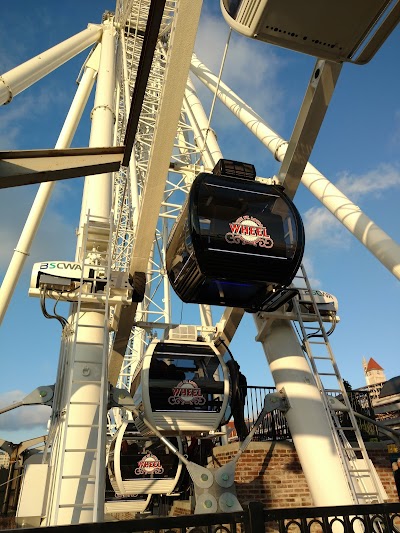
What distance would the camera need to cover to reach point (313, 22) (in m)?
3.00

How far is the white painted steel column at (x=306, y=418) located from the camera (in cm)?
642

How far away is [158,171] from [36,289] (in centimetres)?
275

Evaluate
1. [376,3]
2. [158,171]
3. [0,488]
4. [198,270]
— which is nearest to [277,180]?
[158,171]

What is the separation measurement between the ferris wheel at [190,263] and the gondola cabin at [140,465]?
2.04 m

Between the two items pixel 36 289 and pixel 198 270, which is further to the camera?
pixel 36 289

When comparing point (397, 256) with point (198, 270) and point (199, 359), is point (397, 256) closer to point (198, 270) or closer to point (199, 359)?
point (198, 270)

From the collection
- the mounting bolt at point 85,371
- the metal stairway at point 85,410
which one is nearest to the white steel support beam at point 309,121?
the metal stairway at point 85,410

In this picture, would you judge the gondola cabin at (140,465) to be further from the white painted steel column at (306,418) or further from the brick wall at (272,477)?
the white painted steel column at (306,418)

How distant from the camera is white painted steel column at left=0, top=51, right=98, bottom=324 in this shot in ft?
25.5

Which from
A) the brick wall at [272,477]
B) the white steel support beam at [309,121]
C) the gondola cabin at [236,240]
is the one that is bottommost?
the brick wall at [272,477]

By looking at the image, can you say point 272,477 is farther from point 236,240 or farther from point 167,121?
point 167,121

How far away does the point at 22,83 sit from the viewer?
6.65 meters

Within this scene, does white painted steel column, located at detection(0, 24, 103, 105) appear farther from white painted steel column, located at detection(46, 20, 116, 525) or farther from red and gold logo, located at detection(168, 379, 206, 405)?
red and gold logo, located at detection(168, 379, 206, 405)

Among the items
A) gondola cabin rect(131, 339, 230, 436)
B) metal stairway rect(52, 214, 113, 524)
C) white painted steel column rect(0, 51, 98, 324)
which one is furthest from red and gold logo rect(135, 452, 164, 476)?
white painted steel column rect(0, 51, 98, 324)
